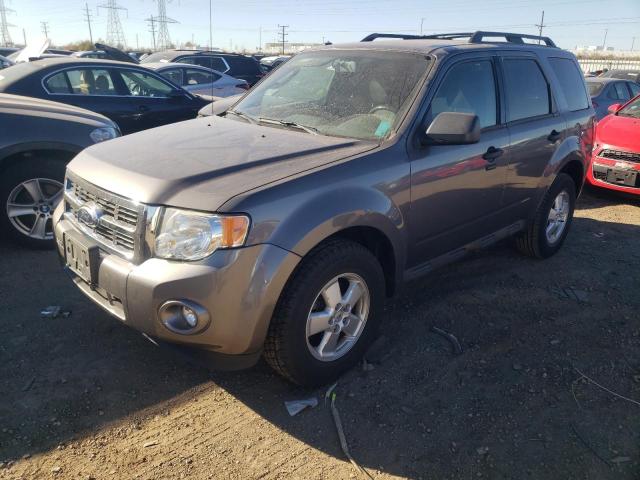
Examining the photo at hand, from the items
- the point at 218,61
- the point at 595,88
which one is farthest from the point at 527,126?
the point at 218,61

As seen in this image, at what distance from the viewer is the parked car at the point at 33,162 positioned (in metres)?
4.41

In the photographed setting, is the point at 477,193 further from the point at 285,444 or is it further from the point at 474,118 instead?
the point at 285,444

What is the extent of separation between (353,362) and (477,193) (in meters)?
1.52

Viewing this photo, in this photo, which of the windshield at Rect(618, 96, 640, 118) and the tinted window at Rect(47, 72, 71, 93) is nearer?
the tinted window at Rect(47, 72, 71, 93)

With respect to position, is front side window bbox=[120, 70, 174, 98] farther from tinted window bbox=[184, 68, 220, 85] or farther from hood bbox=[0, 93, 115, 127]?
tinted window bbox=[184, 68, 220, 85]

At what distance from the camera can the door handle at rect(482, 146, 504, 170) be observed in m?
3.71

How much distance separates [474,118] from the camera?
308 centimetres

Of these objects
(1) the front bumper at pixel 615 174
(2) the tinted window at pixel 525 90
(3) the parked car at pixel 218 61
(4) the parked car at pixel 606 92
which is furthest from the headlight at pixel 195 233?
(3) the parked car at pixel 218 61

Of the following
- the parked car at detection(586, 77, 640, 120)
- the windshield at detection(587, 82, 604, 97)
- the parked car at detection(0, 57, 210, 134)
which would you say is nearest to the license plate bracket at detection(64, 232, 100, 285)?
the parked car at detection(0, 57, 210, 134)

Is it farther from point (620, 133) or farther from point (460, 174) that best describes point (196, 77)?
point (460, 174)

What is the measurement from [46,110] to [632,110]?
7.71 m

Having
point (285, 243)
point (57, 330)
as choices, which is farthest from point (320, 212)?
point (57, 330)

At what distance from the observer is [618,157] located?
274 inches

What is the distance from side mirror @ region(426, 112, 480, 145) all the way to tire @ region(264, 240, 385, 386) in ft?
2.68
